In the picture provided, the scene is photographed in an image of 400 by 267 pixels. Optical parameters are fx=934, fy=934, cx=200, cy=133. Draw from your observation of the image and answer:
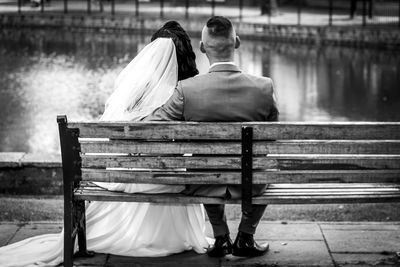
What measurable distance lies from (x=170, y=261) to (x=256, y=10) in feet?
87.2

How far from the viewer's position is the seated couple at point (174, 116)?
213 inches

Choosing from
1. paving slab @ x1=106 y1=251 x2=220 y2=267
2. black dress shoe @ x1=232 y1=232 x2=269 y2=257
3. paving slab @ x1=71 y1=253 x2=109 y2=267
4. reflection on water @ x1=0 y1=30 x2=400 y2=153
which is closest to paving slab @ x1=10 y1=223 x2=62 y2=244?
paving slab @ x1=71 y1=253 x2=109 y2=267

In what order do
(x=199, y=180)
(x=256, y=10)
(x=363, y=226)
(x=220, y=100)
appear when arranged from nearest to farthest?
(x=199, y=180), (x=220, y=100), (x=363, y=226), (x=256, y=10)

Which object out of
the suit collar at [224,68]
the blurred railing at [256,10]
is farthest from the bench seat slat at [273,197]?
the blurred railing at [256,10]

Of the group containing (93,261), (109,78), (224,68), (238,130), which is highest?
(224,68)

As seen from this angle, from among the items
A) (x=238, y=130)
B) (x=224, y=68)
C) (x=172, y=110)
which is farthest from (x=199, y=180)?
(x=224, y=68)

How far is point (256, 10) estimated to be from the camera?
3158 cm

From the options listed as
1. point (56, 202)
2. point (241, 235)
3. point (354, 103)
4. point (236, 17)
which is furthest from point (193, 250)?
point (236, 17)

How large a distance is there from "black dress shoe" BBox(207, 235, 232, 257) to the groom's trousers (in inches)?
1.3

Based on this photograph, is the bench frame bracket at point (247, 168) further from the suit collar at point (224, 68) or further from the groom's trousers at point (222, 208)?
the suit collar at point (224, 68)

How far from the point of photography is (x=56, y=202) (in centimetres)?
729

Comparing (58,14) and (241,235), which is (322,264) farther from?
(58,14)

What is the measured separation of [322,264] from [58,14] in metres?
22.6

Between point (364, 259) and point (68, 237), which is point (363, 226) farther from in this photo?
point (68, 237)
